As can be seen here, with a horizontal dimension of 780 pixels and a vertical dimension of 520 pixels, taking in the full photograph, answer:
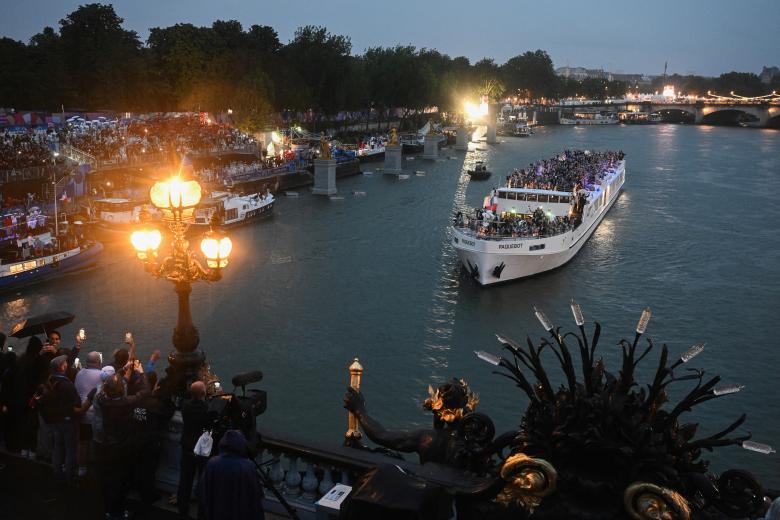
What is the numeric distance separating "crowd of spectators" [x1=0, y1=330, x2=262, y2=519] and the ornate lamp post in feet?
1.56

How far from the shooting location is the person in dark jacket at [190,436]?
5.64 m

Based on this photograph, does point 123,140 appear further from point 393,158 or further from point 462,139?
point 462,139

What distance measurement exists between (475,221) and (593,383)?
2478 centimetres

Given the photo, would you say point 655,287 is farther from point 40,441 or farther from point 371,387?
point 40,441

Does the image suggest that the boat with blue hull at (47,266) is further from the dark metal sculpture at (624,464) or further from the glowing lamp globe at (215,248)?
the dark metal sculpture at (624,464)

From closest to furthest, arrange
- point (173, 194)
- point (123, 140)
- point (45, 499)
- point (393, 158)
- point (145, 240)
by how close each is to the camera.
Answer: point (45, 499)
point (173, 194)
point (145, 240)
point (123, 140)
point (393, 158)

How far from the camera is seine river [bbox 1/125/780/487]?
17.7 metres

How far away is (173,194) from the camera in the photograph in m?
8.48

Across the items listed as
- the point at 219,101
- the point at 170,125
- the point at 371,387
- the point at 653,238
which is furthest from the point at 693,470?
the point at 219,101

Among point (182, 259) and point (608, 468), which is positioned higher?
point (182, 259)

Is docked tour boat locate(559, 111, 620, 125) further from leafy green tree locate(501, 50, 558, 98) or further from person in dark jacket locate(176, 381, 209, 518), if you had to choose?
person in dark jacket locate(176, 381, 209, 518)

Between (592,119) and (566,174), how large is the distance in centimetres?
13382

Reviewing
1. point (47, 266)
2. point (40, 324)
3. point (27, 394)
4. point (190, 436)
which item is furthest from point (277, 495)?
point (47, 266)

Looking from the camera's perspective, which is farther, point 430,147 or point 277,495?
point 430,147
